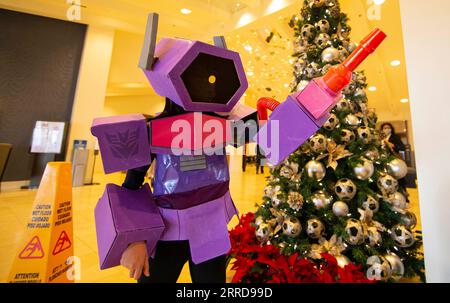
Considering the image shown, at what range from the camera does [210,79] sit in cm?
53

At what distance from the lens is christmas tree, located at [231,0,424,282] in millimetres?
1085

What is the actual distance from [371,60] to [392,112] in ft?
21.2

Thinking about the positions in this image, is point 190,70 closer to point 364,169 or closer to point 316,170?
point 316,170

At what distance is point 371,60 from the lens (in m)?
4.41

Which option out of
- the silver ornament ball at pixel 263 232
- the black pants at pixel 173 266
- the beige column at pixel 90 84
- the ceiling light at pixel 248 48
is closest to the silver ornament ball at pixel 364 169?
the silver ornament ball at pixel 263 232

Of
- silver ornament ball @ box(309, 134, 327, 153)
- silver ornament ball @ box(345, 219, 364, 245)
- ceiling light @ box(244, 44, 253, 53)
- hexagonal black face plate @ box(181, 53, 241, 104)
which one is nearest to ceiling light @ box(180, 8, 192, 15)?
ceiling light @ box(244, 44, 253, 53)

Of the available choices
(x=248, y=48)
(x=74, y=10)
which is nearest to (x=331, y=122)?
(x=248, y=48)

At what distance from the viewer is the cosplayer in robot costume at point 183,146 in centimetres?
48

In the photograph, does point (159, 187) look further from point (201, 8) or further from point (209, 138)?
point (201, 8)

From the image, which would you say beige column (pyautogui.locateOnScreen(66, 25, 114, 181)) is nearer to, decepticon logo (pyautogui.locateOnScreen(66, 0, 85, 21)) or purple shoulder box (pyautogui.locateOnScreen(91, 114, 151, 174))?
decepticon logo (pyautogui.locateOnScreen(66, 0, 85, 21))

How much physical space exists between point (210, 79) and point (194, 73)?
1.6 inches

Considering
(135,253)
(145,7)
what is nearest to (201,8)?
(145,7)

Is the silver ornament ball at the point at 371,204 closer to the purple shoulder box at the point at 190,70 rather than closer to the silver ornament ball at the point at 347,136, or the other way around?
the silver ornament ball at the point at 347,136

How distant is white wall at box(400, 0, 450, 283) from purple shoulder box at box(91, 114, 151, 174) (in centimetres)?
110
